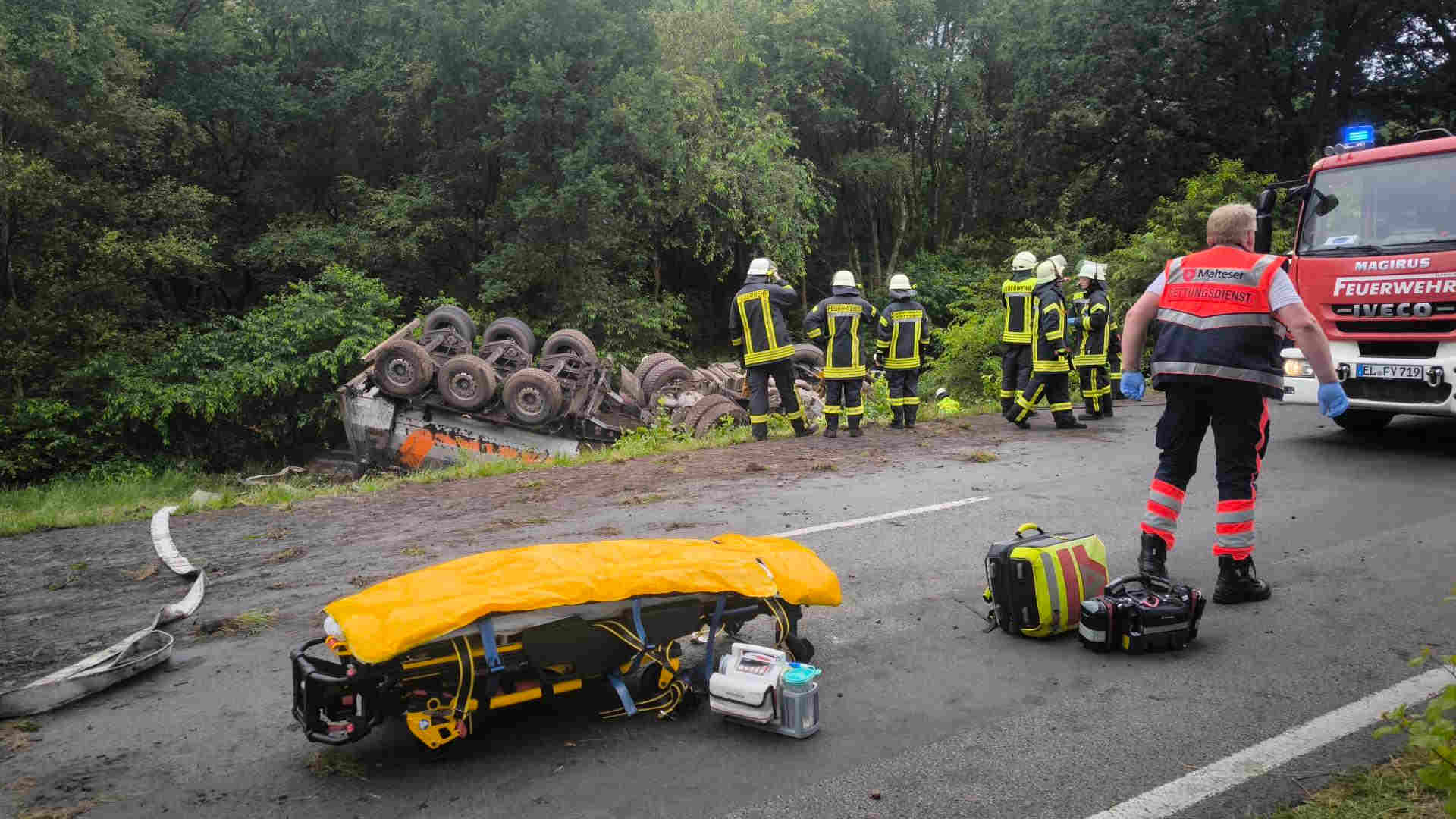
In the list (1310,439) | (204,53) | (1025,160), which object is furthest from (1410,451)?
(204,53)

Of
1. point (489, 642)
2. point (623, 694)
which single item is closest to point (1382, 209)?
point (623, 694)

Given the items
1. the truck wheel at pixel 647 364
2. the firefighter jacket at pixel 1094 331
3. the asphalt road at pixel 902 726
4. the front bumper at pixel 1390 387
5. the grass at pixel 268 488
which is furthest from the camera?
the truck wheel at pixel 647 364

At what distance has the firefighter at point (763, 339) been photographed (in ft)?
38.5

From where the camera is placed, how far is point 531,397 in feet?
49.6

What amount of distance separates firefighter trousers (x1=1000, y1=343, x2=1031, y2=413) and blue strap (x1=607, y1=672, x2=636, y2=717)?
9.23 meters

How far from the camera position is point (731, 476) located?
30.4ft

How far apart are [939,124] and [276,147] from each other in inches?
885

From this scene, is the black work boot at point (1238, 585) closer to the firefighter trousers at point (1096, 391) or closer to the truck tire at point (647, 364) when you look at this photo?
the firefighter trousers at point (1096, 391)

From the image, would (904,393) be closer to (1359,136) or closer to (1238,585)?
(1359,136)

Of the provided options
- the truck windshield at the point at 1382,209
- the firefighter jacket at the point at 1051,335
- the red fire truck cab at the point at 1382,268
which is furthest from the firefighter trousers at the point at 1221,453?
the firefighter jacket at the point at 1051,335

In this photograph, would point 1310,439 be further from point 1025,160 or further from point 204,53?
point 204,53

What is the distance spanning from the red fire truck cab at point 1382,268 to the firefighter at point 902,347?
4.18m

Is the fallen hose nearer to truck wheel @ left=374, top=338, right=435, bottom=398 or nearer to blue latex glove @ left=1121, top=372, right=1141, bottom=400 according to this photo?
blue latex glove @ left=1121, top=372, right=1141, bottom=400

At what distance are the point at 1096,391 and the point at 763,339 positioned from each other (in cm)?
431
